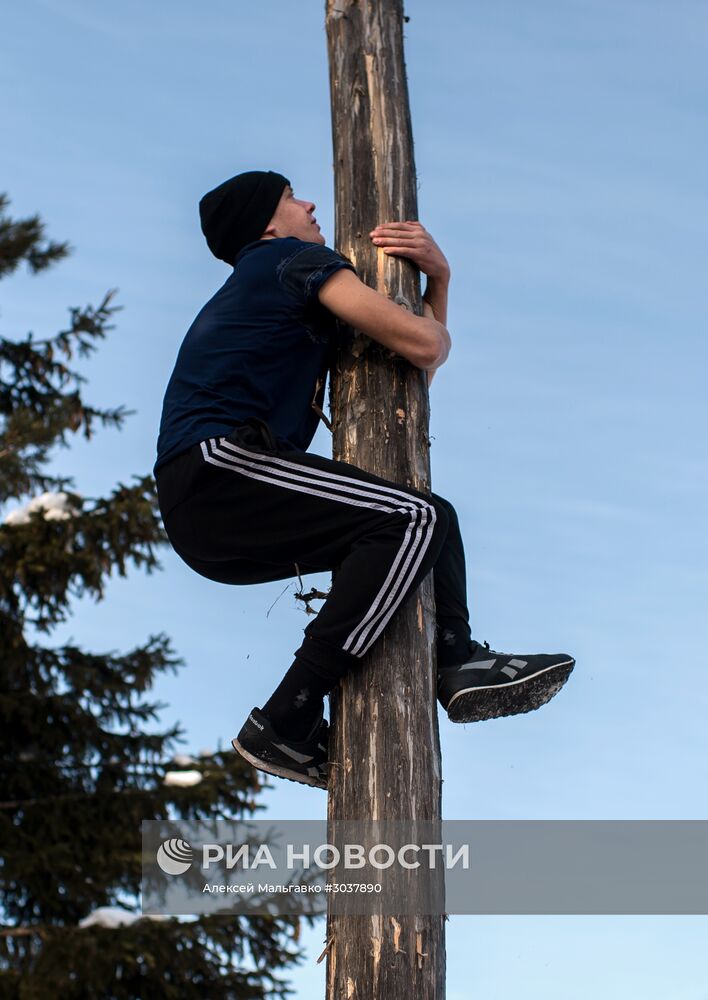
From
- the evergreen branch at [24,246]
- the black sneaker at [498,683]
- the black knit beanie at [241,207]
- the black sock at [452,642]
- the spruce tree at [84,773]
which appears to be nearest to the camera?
the black sneaker at [498,683]

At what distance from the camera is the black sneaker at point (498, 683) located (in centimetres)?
376

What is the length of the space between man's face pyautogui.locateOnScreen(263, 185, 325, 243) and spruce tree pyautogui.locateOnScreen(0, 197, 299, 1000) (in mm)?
7672

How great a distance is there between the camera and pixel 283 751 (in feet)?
12.1

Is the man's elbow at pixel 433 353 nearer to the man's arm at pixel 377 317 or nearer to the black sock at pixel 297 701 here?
the man's arm at pixel 377 317

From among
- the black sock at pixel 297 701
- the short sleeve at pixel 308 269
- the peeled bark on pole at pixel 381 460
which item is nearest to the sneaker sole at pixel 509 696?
the peeled bark on pole at pixel 381 460

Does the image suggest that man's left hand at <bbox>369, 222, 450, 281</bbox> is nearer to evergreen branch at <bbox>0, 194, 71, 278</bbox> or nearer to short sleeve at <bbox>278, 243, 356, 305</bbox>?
short sleeve at <bbox>278, 243, 356, 305</bbox>

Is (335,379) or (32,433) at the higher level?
(32,433)

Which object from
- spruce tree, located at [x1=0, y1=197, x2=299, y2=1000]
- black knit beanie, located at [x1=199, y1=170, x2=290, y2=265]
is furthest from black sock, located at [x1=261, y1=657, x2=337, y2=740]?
spruce tree, located at [x1=0, y1=197, x2=299, y2=1000]

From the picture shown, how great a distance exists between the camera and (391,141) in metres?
4.49

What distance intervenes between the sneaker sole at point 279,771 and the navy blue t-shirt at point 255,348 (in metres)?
0.96

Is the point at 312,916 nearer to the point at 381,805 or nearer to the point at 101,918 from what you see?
the point at 101,918

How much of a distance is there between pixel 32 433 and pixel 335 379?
8365 millimetres

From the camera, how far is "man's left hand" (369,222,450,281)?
4.23m

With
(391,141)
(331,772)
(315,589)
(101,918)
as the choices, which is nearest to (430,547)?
(315,589)
